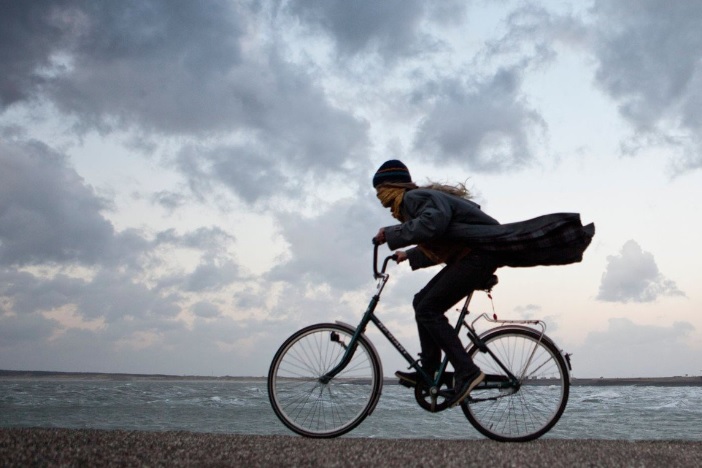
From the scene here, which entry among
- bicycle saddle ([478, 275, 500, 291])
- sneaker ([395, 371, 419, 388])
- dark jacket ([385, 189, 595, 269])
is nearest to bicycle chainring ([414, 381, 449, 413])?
sneaker ([395, 371, 419, 388])

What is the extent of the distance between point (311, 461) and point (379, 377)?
1.50m

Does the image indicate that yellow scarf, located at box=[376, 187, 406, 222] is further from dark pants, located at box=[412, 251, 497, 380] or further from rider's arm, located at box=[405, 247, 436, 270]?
dark pants, located at box=[412, 251, 497, 380]

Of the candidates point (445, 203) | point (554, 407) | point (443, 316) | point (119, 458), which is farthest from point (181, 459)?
point (554, 407)

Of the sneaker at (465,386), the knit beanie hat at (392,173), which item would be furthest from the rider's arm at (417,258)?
the sneaker at (465,386)

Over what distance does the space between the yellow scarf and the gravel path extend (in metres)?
1.91

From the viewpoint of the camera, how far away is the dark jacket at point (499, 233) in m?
5.27

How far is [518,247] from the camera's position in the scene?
5.29 metres

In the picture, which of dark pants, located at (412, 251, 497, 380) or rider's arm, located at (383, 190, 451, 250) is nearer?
rider's arm, located at (383, 190, 451, 250)

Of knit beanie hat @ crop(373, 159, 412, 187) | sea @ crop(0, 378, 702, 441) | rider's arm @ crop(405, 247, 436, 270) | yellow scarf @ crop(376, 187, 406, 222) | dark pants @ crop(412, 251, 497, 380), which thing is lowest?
sea @ crop(0, 378, 702, 441)

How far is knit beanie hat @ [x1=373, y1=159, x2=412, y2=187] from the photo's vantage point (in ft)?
18.1

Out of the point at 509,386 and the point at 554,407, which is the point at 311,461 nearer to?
the point at 509,386

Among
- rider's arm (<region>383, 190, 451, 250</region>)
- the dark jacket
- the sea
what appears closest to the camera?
rider's arm (<region>383, 190, 451, 250</region>)

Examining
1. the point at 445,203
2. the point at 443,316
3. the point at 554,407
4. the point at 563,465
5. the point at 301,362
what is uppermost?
the point at 445,203

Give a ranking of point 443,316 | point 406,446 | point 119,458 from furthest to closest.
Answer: point 443,316 < point 406,446 < point 119,458
